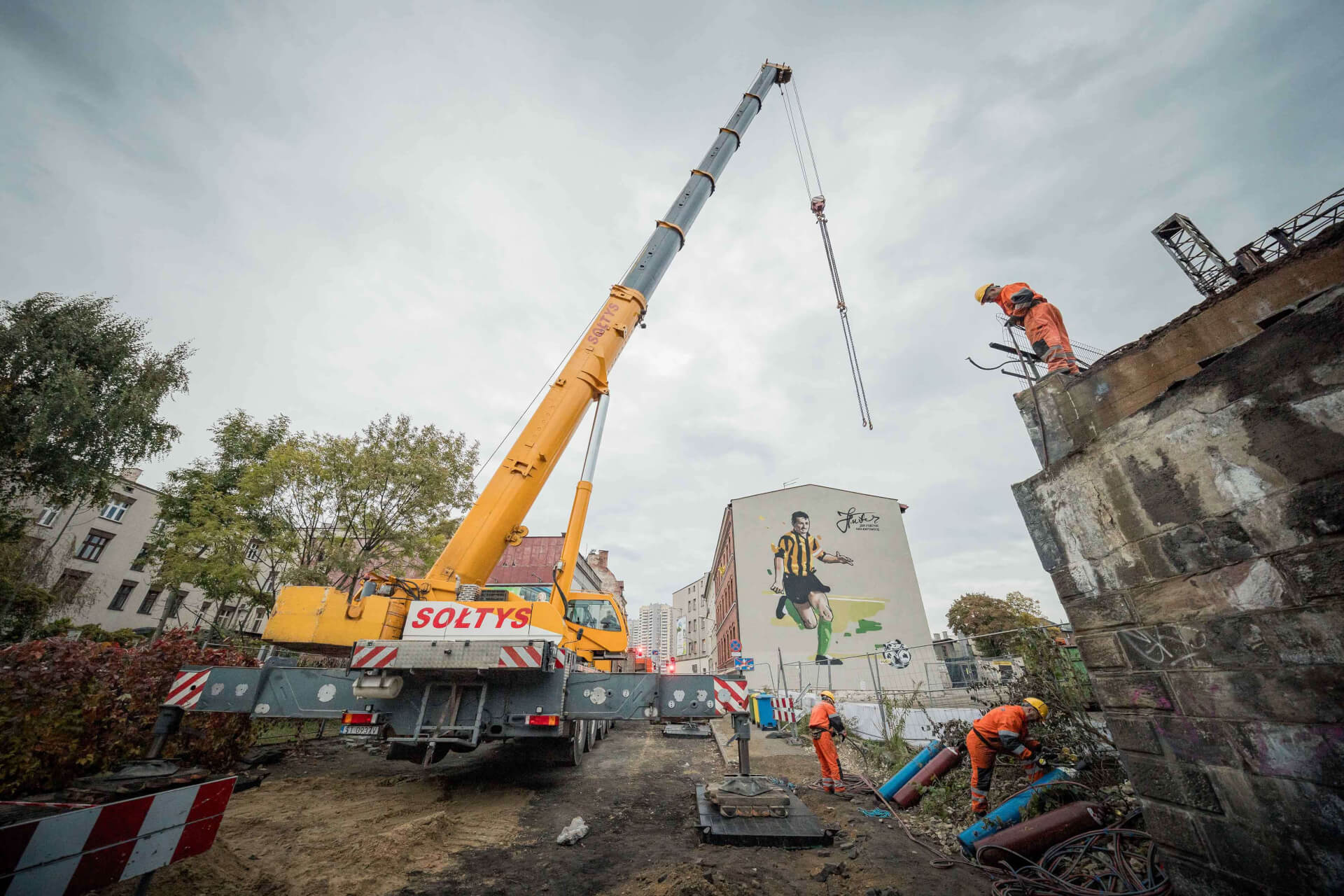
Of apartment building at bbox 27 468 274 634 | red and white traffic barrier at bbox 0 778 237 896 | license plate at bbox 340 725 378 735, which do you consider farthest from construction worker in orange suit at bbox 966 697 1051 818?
apartment building at bbox 27 468 274 634

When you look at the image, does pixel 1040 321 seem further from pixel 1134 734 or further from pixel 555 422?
pixel 555 422

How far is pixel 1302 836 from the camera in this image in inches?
80.5

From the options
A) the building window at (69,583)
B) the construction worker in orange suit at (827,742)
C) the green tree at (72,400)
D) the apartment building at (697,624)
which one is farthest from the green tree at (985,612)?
the building window at (69,583)

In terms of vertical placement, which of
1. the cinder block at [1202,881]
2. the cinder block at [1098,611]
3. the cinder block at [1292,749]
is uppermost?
the cinder block at [1098,611]

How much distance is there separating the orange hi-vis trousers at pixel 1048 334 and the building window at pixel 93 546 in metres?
39.7

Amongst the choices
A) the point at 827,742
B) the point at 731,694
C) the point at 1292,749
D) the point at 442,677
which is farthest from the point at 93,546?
the point at 1292,749

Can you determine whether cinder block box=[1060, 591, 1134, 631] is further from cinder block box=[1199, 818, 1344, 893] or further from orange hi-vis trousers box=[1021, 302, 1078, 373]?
orange hi-vis trousers box=[1021, 302, 1078, 373]

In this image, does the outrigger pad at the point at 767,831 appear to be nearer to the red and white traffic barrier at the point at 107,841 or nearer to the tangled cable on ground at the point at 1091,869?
the tangled cable on ground at the point at 1091,869

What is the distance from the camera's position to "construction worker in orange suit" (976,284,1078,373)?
432 cm

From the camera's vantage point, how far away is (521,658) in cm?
493

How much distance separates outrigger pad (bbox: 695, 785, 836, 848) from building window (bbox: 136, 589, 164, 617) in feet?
122

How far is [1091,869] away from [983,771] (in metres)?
1.42

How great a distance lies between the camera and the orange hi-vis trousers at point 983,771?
15.4 feet

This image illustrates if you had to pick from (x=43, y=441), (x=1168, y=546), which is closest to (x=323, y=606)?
(x=1168, y=546)
